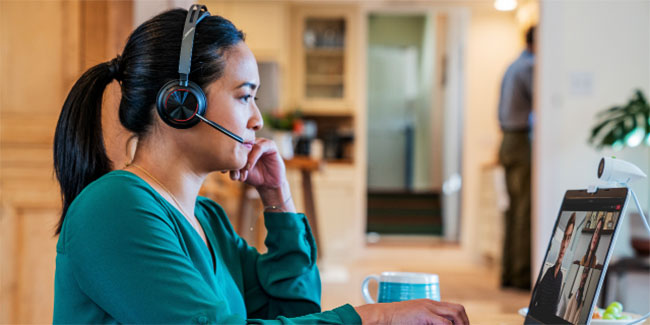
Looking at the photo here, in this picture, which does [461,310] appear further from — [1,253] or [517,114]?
[517,114]

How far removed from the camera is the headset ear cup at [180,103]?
3.15 feet

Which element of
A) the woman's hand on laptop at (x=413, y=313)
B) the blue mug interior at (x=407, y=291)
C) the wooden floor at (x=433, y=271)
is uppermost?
the woman's hand on laptop at (x=413, y=313)

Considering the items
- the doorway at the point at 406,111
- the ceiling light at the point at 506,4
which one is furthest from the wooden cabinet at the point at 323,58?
the doorway at the point at 406,111

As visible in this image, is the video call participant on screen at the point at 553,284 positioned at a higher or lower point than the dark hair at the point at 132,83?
lower

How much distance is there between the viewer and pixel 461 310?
0.87 m

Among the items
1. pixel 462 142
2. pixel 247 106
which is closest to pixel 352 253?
pixel 462 142

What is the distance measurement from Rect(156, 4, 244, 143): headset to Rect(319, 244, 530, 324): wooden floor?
2035 mm

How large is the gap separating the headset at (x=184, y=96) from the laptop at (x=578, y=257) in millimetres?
557

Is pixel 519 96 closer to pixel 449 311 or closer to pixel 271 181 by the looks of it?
pixel 271 181

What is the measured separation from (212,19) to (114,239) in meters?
0.42

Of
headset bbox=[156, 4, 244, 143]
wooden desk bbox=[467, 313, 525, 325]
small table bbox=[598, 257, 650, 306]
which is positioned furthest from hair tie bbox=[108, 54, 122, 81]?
small table bbox=[598, 257, 650, 306]

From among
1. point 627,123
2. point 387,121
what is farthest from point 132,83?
point 387,121

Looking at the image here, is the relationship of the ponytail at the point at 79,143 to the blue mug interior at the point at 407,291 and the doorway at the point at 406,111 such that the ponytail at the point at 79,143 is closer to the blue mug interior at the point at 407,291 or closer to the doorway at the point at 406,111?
the blue mug interior at the point at 407,291

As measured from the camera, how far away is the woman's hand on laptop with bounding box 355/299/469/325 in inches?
33.3
